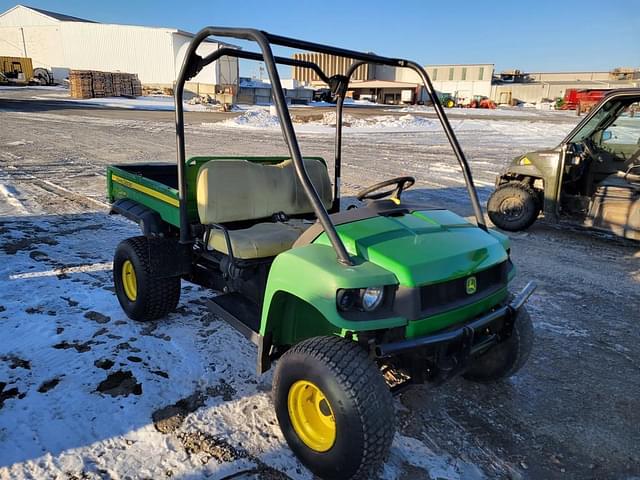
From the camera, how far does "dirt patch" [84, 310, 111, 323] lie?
3373mm

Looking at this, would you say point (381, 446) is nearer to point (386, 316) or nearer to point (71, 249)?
point (386, 316)

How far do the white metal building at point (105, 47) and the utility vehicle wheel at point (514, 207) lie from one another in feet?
139

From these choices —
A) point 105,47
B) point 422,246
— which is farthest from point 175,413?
A: point 105,47

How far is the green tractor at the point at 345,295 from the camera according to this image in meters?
1.89

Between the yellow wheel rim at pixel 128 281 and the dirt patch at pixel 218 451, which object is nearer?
the dirt patch at pixel 218 451

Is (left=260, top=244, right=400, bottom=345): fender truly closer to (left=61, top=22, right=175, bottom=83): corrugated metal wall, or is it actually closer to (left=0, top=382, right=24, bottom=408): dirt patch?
(left=0, top=382, right=24, bottom=408): dirt patch

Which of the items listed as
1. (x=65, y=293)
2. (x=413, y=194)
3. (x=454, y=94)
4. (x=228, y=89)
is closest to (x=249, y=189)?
(x=65, y=293)

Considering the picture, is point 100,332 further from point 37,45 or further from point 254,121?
point 37,45

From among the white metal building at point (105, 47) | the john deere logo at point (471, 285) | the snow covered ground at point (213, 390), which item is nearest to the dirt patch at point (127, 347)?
the snow covered ground at point (213, 390)

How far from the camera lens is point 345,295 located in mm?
1918

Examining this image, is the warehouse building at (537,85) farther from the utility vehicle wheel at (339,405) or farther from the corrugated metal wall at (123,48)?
the utility vehicle wheel at (339,405)

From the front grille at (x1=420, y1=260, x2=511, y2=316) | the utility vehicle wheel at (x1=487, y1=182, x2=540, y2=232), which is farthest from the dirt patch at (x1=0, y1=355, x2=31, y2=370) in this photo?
the utility vehicle wheel at (x1=487, y1=182, x2=540, y2=232)

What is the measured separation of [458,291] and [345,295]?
1.87ft

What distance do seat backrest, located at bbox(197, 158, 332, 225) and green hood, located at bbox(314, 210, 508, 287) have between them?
3.89 ft
